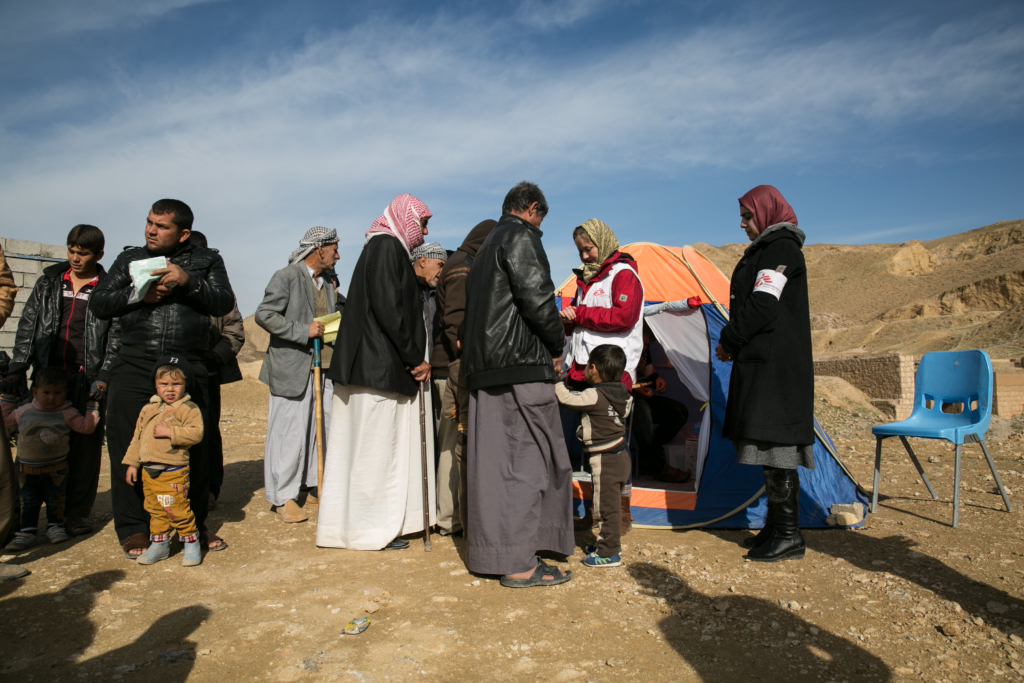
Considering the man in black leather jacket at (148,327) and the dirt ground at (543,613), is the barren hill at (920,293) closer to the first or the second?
the dirt ground at (543,613)

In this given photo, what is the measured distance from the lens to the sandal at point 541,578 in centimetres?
321

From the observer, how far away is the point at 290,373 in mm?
4438

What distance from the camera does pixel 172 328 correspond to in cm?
361

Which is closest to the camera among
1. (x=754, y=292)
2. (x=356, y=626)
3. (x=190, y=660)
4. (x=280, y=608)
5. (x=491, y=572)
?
(x=190, y=660)

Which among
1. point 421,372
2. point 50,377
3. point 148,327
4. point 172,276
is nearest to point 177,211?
point 172,276

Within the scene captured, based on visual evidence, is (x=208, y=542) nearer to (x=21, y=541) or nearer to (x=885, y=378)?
(x=21, y=541)

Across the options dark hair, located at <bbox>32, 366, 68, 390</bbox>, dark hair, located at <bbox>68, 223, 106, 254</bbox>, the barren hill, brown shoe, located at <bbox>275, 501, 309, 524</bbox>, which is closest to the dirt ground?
brown shoe, located at <bbox>275, 501, 309, 524</bbox>

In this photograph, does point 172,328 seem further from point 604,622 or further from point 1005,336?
point 1005,336

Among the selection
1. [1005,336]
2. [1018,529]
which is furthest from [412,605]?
[1005,336]

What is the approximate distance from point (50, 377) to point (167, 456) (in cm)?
119

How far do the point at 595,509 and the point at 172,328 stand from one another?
8.40ft

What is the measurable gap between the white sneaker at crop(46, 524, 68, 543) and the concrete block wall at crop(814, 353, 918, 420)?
10.8 m

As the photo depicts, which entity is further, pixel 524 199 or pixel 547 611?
pixel 524 199

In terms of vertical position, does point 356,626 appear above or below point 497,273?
below
